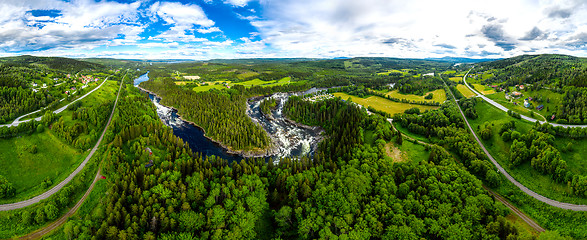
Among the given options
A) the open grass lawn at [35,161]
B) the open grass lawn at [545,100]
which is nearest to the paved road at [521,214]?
the open grass lawn at [545,100]

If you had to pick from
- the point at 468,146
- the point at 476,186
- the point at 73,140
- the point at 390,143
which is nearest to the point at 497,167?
the point at 468,146

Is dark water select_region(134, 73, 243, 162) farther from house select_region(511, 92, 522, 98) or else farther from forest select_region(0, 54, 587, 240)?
house select_region(511, 92, 522, 98)

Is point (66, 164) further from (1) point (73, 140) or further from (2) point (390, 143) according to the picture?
(2) point (390, 143)

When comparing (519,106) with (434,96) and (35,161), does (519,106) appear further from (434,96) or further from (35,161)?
(35,161)

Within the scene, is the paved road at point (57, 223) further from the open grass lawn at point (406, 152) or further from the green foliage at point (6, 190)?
the open grass lawn at point (406, 152)

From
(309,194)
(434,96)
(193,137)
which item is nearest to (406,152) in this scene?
(309,194)
